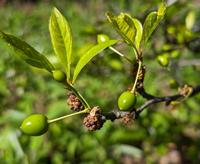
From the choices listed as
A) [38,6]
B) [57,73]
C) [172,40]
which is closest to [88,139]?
[172,40]

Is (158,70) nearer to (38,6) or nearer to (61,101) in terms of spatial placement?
(61,101)

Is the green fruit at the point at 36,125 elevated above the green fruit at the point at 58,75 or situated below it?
below

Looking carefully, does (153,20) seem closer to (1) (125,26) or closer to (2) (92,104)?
(1) (125,26)

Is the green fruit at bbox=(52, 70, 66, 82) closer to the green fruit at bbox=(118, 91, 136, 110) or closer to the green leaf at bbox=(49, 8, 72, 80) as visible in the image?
the green leaf at bbox=(49, 8, 72, 80)

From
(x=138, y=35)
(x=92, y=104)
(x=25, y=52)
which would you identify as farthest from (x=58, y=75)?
(x=92, y=104)

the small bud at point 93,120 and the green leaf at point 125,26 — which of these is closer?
the green leaf at point 125,26

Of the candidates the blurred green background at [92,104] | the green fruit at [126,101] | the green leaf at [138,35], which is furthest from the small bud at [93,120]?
the blurred green background at [92,104]

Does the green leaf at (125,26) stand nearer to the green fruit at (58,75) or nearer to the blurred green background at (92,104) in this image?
the green fruit at (58,75)
